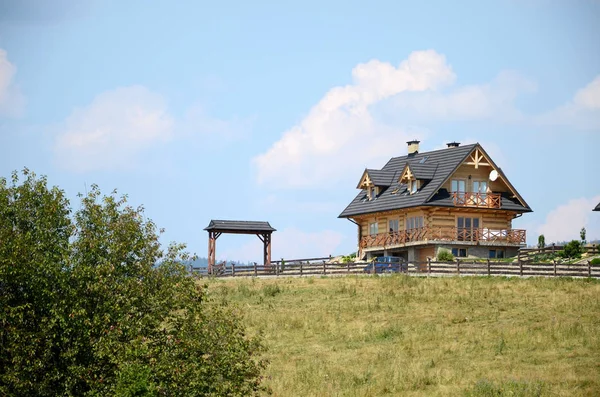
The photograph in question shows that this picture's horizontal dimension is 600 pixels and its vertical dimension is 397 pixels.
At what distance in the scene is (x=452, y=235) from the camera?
2525 inches

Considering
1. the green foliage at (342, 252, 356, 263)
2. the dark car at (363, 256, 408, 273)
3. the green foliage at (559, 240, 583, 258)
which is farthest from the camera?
the green foliage at (342, 252, 356, 263)

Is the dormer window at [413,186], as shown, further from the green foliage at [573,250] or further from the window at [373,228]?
the green foliage at [573,250]

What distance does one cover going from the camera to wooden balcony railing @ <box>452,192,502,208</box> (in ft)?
214

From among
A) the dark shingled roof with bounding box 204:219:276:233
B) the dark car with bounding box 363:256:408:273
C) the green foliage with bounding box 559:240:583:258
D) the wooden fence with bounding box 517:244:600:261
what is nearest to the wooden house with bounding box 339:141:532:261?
the wooden fence with bounding box 517:244:600:261

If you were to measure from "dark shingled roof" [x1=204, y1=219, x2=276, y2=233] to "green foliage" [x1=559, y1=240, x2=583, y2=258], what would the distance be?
21424mm

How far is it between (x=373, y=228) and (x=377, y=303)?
2394 cm

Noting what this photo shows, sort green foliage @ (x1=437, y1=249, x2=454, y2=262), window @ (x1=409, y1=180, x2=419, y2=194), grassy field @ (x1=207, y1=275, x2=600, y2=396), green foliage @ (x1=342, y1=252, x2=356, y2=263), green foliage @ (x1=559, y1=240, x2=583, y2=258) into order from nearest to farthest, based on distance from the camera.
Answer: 1. grassy field @ (x1=207, y1=275, x2=600, y2=396)
2. green foliage @ (x1=437, y1=249, x2=454, y2=262)
3. green foliage @ (x1=559, y1=240, x2=583, y2=258)
4. window @ (x1=409, y1=180, x2=419, y2=194)
5. green foliage @ (x1=342, y1=252, x2=356, y2=263)

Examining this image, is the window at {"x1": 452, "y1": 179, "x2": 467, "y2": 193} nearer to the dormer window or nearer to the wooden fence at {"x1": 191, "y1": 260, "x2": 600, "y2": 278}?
the dormer window

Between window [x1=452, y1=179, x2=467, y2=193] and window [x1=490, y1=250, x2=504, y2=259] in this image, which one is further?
window [x1=452, y1=179, x2=467, y2=193]

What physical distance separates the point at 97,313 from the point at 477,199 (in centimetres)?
4396

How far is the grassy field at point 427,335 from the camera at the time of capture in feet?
104

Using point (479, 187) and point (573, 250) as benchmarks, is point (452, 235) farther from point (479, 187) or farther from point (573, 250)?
point (573, 250)

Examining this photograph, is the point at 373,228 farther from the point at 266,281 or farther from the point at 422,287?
the point at 422,287

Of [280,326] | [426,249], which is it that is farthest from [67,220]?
[426,249]
